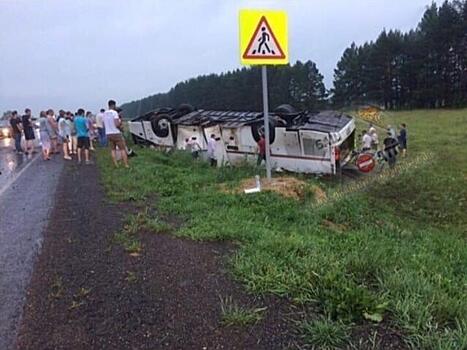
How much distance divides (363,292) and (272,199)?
160 inches

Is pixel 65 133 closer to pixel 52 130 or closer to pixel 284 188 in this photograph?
pixel 52 130

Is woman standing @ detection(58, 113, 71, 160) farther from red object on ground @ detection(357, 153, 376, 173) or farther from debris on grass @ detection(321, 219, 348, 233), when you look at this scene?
red object on ground @ detection(357, 153, 376, 173)

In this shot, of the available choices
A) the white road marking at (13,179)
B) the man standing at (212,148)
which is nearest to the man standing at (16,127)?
the white road marking at (13,179)

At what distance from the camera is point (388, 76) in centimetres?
6700

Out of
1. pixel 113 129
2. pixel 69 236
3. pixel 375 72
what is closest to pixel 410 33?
pixel 375 72

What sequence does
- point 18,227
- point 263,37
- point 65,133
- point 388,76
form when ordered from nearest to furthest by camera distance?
point 18,227 < point 263,37 < point 65,133 < point 388,76

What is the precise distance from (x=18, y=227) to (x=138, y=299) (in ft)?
10.1

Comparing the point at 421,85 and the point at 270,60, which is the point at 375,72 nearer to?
the point at 421,85

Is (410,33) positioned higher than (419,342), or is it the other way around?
(410,33)

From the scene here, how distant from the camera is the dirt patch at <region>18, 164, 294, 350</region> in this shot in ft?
9.16

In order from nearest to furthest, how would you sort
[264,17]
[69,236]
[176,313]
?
[176,313] → [69,236] → [264,17]

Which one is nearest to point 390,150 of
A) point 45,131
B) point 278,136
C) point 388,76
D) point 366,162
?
point 366,162

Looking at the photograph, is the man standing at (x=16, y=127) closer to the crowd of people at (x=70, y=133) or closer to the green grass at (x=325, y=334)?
the crowd of people at (x=70, y=133)

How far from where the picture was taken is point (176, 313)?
3.10 metres
